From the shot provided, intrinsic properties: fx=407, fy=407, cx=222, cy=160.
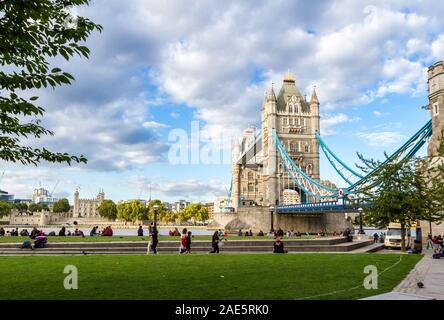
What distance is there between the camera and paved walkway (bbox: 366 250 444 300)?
8647mm

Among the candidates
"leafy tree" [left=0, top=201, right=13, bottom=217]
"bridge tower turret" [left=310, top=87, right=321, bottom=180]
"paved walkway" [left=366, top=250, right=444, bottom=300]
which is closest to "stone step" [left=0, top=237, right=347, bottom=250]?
"paved walkway" [left=366, top=250, right=444, bottom=300]

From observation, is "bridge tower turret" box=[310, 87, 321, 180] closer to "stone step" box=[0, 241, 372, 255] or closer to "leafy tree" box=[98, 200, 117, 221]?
"stone step" box=[0, 241, 372, 255]

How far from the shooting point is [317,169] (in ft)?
299

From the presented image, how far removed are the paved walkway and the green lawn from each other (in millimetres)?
324

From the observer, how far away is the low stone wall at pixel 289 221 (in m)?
77.4

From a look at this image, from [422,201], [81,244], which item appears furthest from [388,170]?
[81,244]

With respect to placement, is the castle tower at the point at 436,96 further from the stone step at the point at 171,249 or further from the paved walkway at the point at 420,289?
the paved walkway at the point at 420,289

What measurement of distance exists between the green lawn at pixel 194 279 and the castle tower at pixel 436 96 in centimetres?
2429

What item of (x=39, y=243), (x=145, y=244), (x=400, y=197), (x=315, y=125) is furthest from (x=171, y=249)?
(x=315, y=125)

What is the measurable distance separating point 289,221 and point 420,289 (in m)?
70.6

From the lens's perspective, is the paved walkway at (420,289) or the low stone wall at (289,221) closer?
the paved walkway at (420,289)

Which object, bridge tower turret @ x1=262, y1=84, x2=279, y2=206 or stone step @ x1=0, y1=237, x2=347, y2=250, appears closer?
stone step @ x1=0, y1=237, x2=347, y2=250

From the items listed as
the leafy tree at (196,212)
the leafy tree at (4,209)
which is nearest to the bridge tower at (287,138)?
the leafy tree at (196,212)
